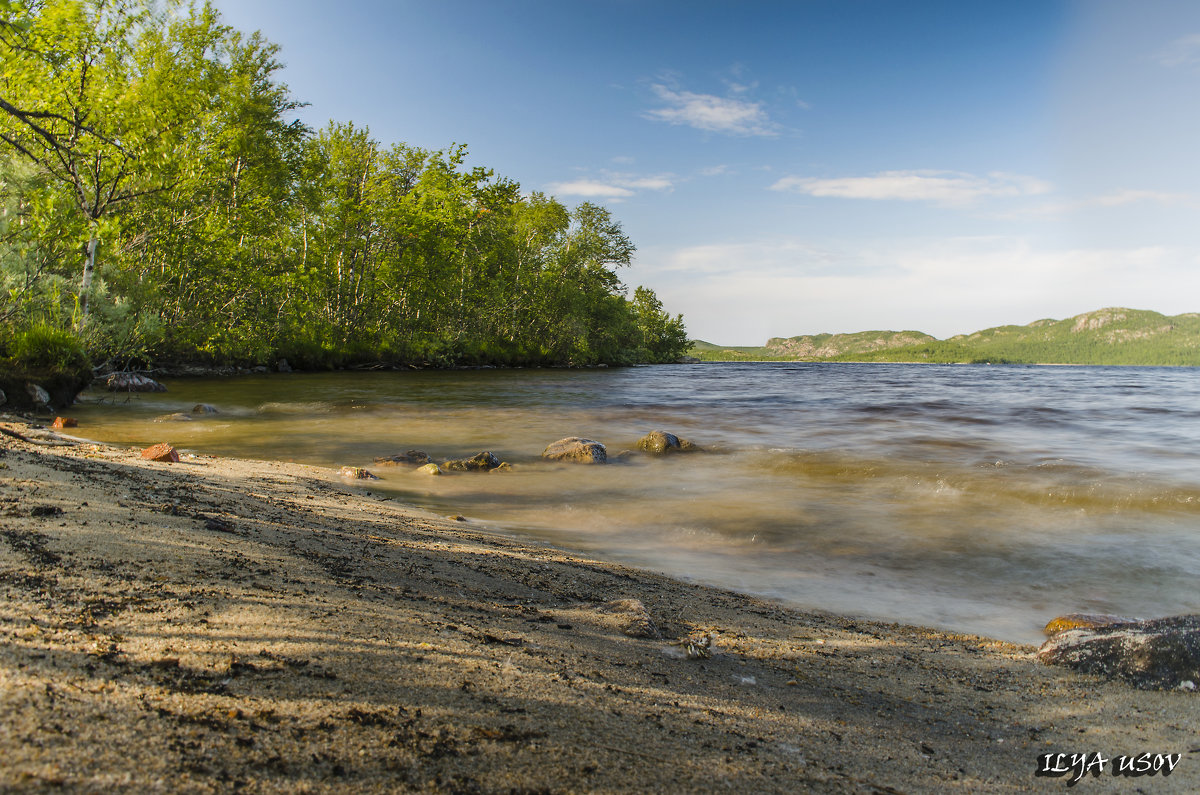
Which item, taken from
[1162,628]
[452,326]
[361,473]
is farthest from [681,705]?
[452,326]

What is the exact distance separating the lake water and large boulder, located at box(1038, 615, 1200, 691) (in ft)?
2.57

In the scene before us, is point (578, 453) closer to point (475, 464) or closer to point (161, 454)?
point (475, 464)

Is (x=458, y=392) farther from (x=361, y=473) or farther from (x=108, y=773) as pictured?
(x=108, y=773)

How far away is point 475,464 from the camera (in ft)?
32.8

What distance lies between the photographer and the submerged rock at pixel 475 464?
982 centimetres

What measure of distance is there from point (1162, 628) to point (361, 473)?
847 cm

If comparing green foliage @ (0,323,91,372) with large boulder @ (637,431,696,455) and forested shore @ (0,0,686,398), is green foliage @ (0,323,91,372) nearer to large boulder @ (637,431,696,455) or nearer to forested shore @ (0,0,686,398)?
forested shore @ (0,0,686,398)

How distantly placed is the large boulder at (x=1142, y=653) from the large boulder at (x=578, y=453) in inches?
318

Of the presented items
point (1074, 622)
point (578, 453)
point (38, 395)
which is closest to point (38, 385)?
point (38, 395)

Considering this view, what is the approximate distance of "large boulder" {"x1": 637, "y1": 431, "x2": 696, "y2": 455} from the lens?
42.0 ft

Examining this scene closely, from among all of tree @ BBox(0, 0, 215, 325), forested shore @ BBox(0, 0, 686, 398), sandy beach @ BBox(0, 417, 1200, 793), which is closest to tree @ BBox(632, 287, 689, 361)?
forested shore @ BBox(0, 0, 686, 398)

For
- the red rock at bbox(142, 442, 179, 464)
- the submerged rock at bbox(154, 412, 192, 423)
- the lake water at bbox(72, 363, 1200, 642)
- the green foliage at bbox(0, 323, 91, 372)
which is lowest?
Result: the lake water at bbox(72, 363, 1200, 642)

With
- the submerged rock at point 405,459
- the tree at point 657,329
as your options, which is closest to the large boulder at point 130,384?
the submerged rock at point 405,459

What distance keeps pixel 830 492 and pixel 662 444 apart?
161 inches
